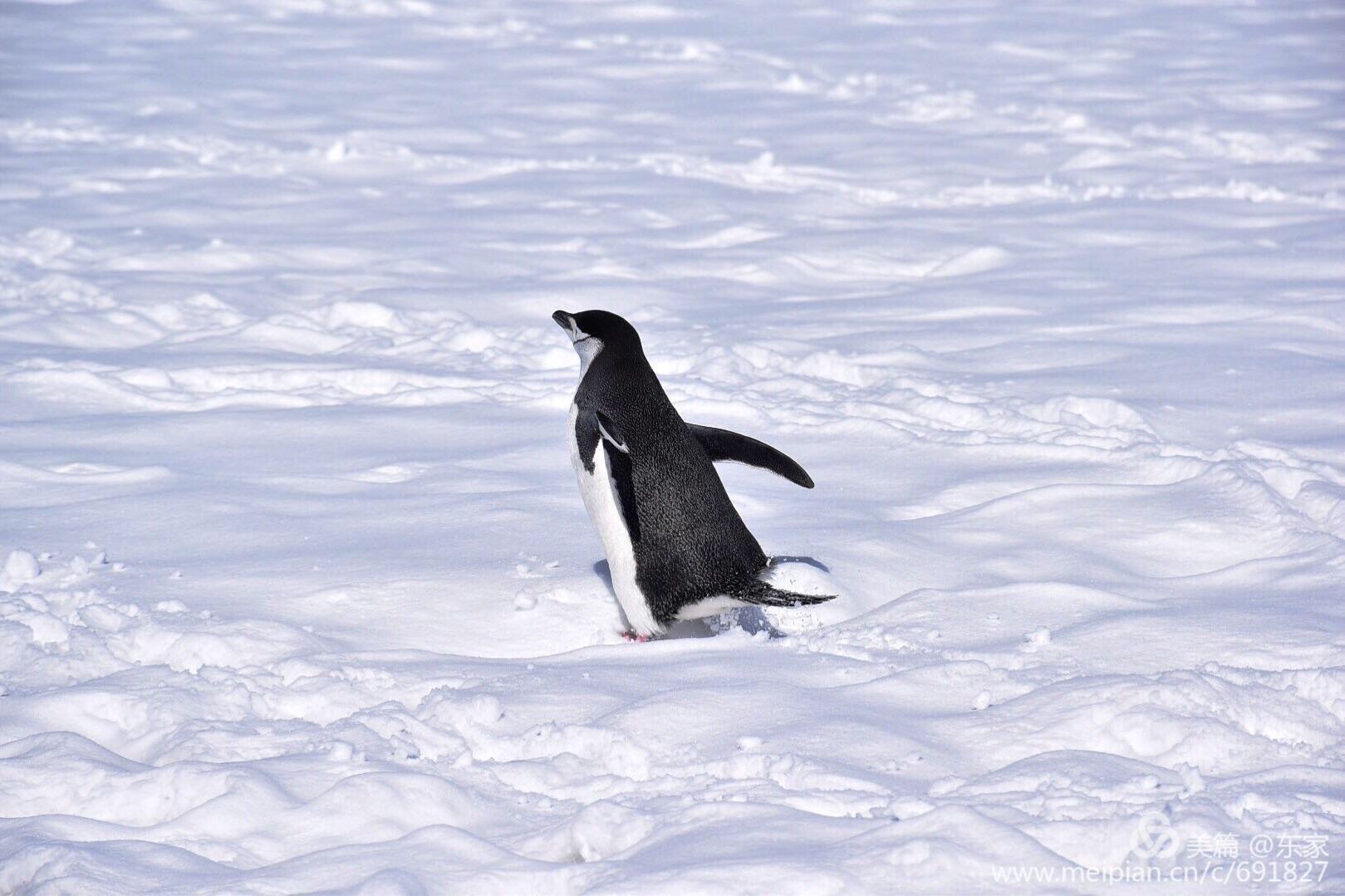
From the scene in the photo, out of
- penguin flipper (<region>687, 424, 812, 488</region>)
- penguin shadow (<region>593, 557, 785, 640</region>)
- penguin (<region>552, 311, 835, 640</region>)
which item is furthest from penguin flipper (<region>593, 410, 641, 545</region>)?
penguin flipper (<region>687, 424, 812, 488</region>)

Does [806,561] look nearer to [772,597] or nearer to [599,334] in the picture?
[772,597]

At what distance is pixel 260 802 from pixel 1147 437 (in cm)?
288

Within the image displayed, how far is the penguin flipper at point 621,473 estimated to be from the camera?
2.67 metres

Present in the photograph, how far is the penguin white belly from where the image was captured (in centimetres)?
268

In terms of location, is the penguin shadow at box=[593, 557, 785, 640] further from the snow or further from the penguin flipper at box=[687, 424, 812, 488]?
the penguin flipper at box=[687, 424, 812, 488]

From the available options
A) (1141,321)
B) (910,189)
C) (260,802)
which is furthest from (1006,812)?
(910,189)

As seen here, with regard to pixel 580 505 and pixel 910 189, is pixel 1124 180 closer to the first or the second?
pixel 910 189

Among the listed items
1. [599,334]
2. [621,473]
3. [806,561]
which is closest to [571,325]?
[599,334]

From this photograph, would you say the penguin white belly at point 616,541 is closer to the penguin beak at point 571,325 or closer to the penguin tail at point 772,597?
the penguin tail at point 772,597

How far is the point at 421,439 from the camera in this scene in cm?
392

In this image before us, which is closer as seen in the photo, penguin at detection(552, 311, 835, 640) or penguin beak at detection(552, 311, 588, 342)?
penguin at detection(552, 311, 835, 640)

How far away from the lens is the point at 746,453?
2.95 metres

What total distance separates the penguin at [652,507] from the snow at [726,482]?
0.37ft

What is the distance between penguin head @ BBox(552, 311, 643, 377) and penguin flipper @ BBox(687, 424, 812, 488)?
24 cm
